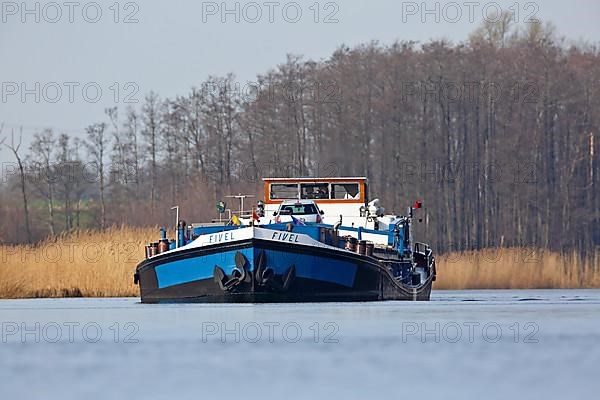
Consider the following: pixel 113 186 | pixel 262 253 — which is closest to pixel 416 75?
pixel 113 186

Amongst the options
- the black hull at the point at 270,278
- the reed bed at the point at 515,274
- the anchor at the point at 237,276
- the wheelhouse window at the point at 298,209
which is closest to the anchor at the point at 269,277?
the black hull at the point at 270,278

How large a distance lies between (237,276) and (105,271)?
6.65 meters

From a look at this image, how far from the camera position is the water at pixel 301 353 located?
48.3 feet

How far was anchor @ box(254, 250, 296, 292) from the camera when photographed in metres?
30.5

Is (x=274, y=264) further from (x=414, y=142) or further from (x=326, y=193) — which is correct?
(x=414, y=142)

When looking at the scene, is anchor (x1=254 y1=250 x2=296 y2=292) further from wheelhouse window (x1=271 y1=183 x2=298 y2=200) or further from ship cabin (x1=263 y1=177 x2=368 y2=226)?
wheelhouse window (x1=271 y1=183 x2=298 y2=200)

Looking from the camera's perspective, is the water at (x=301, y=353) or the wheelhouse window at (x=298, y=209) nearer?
the water at (x=301, y=353)

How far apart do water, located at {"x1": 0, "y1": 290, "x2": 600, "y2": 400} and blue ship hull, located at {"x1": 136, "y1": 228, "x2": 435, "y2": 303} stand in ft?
8.51

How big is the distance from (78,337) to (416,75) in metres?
45.7

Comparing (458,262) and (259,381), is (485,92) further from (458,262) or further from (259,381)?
(259,381)

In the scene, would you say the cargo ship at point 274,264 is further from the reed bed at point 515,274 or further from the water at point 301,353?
the reed bed at point 515,274

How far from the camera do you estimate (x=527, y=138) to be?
68000mm

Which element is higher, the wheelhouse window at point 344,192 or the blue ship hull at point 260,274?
the wheelhouse window at point 344,192

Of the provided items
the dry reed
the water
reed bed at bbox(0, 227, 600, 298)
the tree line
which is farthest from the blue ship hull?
the tree line
